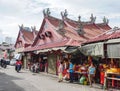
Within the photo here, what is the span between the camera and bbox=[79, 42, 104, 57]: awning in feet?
59.6

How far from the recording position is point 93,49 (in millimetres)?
19016

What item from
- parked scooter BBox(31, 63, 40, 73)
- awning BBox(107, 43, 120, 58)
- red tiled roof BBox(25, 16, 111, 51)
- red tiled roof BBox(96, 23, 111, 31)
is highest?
red tiled roof BBox(96, 23, 111, 31)

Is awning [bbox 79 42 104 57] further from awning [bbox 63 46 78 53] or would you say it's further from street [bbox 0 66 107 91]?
street [bbox 0 66 107 91]

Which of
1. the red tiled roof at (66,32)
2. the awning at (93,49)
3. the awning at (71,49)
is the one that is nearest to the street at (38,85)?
the awning at (93,49)

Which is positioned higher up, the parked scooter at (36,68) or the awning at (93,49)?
the awning at (93,49)

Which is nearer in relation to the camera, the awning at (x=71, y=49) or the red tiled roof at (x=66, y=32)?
the awning at (x=71, y=49)

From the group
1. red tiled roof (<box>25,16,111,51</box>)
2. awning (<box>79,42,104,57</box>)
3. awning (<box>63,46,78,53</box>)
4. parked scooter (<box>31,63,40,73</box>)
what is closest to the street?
awning (<box>79,42,104,57</box>)

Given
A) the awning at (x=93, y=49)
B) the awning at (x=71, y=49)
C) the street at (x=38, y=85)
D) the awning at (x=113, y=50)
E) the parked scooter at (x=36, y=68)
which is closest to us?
the awning at (x=113, y=50)

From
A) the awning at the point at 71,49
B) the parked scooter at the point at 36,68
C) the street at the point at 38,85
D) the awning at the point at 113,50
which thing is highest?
the awning at the point at 71,49

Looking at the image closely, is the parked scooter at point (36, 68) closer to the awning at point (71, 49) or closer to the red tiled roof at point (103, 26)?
the red tiled roof at point (103, 26)

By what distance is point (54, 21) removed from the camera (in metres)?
33.8

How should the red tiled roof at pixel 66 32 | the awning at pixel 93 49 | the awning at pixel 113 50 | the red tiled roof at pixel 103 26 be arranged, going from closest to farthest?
the awning at pixel 113 50 < the awning at pixel 93 49 < the red tiled roof at pixel 66 32 < the red tiled roof at pixel 103 26

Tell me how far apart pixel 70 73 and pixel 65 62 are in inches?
115

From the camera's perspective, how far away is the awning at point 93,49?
59.6 feet
